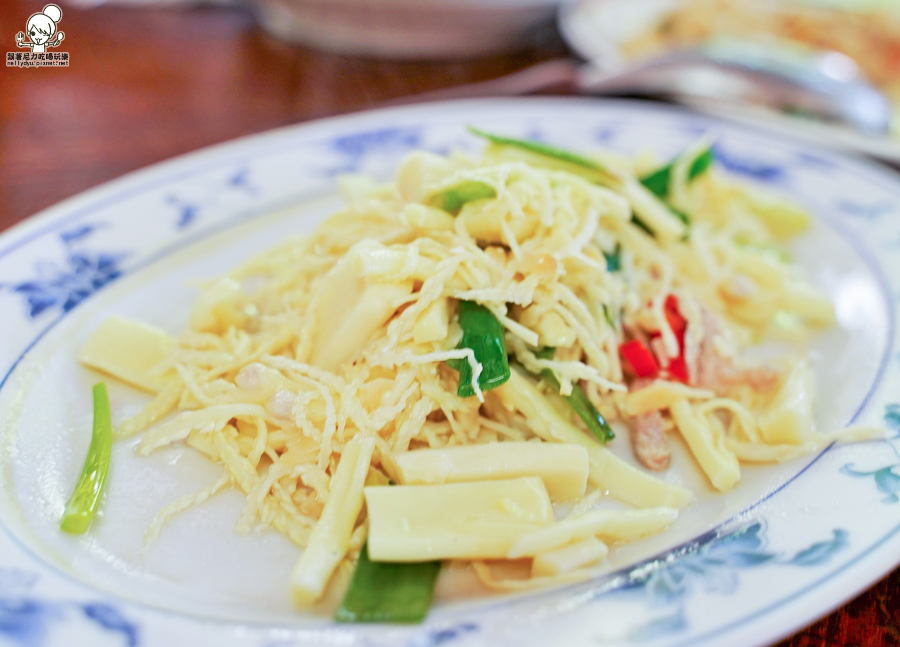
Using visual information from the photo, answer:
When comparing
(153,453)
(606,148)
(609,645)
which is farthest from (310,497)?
(606,148)

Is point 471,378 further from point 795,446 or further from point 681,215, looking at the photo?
point 681,215

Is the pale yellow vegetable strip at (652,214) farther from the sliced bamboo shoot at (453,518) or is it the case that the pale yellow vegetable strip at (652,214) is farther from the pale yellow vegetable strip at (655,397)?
the sliced bamboo shoot at (453,518)

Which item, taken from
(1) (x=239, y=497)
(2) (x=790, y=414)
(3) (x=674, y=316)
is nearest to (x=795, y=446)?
(2) (x=790, y=414)

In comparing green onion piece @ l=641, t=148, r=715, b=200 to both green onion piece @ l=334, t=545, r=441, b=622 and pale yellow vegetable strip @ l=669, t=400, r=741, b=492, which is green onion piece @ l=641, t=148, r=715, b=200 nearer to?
pale yellow vegetable strip @ l=669, t=400, r=741, b=492

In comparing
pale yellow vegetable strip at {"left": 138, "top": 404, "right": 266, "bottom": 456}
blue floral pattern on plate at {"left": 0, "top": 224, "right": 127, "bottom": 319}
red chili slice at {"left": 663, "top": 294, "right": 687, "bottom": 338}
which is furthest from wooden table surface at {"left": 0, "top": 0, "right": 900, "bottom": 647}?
red chili slice at {"left": 663, "top": 294, "right": 687, "bottom": 338}

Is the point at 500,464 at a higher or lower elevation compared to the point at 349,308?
lower

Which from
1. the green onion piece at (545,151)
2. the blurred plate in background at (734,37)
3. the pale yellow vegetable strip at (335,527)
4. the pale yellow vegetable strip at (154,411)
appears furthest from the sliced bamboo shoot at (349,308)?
the blurred plate in background at (734,37)
